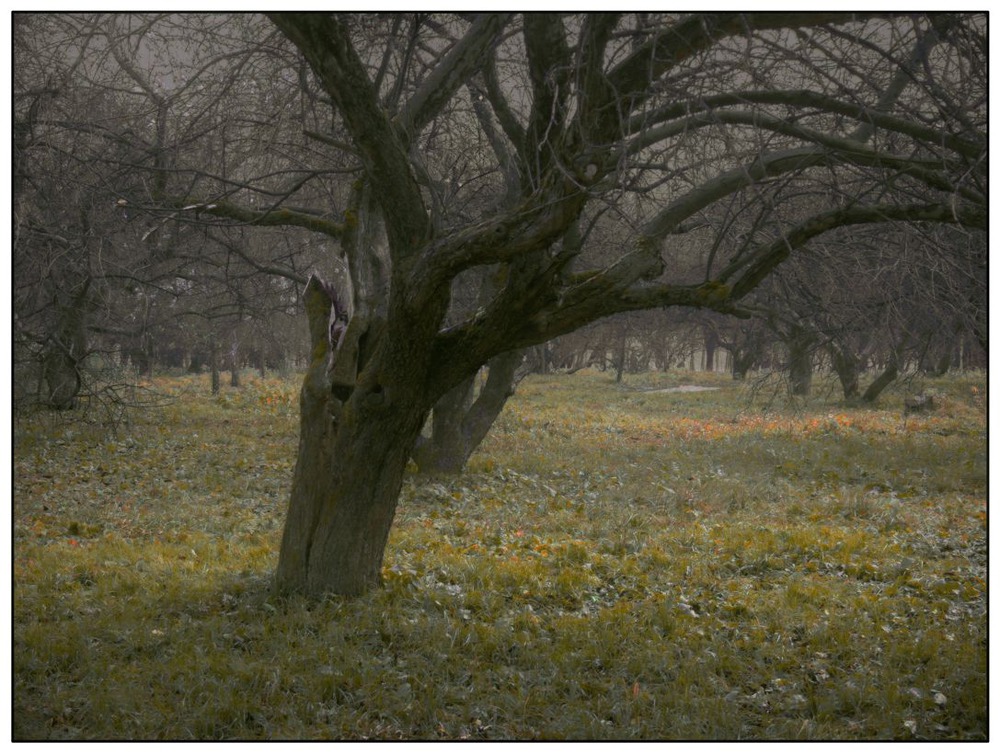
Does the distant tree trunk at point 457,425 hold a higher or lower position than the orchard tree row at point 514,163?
lower

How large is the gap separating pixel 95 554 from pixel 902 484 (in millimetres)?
10785

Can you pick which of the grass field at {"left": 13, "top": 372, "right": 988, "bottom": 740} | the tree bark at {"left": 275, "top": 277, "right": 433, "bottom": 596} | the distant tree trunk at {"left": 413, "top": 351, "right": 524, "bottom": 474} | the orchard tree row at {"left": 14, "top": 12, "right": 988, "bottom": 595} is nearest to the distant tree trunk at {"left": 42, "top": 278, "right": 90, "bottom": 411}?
the orchard tree row at {"left": 14, "top": 12, "right": 988, "bottom": 595}

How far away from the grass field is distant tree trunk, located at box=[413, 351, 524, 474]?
0.41 m

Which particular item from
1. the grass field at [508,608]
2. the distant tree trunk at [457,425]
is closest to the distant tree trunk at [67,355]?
the grass field at [508,608]

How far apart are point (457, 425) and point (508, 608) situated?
5945mm

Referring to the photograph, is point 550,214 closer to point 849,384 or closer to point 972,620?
point 972,620

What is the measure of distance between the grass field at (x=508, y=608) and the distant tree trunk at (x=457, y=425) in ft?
1.34

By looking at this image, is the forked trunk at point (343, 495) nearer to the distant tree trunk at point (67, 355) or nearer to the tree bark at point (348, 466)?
the tree bark at point (348, 466)

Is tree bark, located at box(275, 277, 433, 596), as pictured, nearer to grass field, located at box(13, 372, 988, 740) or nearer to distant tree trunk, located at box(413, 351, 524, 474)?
grass field, located at box(13, 372, 988, 740)

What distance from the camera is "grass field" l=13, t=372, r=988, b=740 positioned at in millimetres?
4543

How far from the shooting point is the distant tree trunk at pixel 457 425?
12.0 metres

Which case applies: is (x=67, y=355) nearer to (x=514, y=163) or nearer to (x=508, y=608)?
(x=514, y=163)

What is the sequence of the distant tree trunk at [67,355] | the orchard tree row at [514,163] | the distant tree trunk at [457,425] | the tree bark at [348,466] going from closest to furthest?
1. the orchard tree row at [514,163]
2. the tree bark at [348,466]
3. the distant tree trunk at [67,355]
4. the distant tree trunk at [457,425]

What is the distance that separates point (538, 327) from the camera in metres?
5.54
